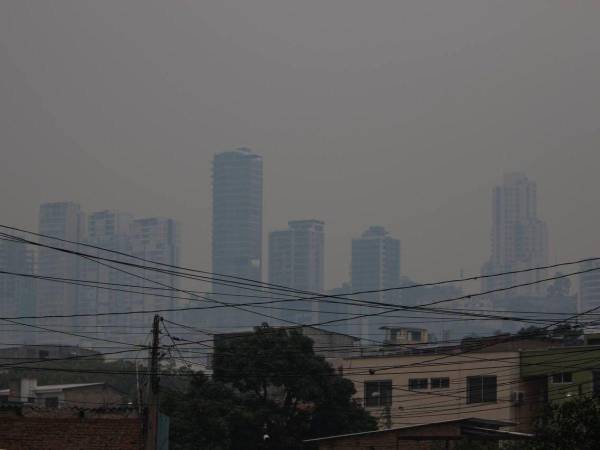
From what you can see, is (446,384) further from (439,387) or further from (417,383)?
(417,383)

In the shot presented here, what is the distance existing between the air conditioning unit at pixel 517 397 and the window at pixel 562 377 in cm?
321

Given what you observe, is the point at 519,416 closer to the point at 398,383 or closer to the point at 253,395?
the point at 398,383

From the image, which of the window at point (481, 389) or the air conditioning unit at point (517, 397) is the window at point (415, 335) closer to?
the window at point (481, 389)

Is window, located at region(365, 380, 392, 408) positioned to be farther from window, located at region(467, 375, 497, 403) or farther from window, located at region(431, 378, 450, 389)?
window, located at region(467, 375, 497, 403)

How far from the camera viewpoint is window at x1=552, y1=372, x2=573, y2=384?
278ft

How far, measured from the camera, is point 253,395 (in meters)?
77.2

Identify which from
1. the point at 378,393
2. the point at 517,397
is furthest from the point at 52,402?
the point at 517,397

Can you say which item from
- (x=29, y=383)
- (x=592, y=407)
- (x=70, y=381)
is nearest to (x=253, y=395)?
(x=29, y=383)

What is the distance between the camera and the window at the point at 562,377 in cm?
8481

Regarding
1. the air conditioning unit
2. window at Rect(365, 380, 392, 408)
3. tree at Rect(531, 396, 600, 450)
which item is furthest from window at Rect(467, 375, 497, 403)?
tree at Rect(531, 396, 600, 450)

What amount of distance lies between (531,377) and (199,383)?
25557mm

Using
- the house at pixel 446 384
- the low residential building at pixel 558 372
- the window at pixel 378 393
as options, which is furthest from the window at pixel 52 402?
the low residential building at pixel 558 372

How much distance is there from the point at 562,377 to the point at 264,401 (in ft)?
67.8

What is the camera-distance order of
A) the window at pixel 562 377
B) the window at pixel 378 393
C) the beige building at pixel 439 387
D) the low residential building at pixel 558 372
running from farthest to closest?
1. the window at pixel 378 393
2. the beige building at pixel 439 387
3. the window at pixel 562 377
4. the low residential building at pixel 558 372
